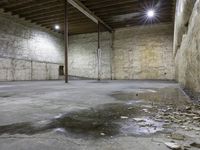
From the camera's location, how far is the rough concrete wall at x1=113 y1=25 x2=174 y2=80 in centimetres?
1060

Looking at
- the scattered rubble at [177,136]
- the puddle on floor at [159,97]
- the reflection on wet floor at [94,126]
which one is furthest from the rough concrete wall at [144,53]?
the scattered rubble at [177,136]

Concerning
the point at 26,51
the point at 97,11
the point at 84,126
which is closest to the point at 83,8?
the point at 97,11

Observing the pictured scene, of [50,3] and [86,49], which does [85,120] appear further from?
[86,49]

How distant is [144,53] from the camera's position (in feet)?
36.2

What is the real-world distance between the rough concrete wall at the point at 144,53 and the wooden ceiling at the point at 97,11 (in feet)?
2.23

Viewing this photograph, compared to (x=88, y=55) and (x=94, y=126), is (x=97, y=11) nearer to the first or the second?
(x=88, y=55)

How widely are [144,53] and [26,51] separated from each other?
7.69 meters

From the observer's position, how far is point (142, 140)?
2.88 feet

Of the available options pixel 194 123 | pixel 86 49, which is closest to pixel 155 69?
pixel 86 49

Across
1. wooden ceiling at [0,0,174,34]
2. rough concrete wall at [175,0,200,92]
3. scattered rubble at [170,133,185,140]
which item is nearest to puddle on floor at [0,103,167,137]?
scattered rubble at [170,133,185,140]

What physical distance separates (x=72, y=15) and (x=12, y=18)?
3523mm

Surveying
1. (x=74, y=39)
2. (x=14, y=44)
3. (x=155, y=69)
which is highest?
(x=74, y=39)

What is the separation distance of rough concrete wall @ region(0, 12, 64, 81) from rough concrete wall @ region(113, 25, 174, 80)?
15.5ft

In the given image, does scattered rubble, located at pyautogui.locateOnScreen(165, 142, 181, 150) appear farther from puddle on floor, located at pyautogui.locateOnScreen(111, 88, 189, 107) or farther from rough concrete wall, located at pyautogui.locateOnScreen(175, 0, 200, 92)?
rough concrete wall, located at pyautogui.locateOnScreen(175, 0, 200, 92)
